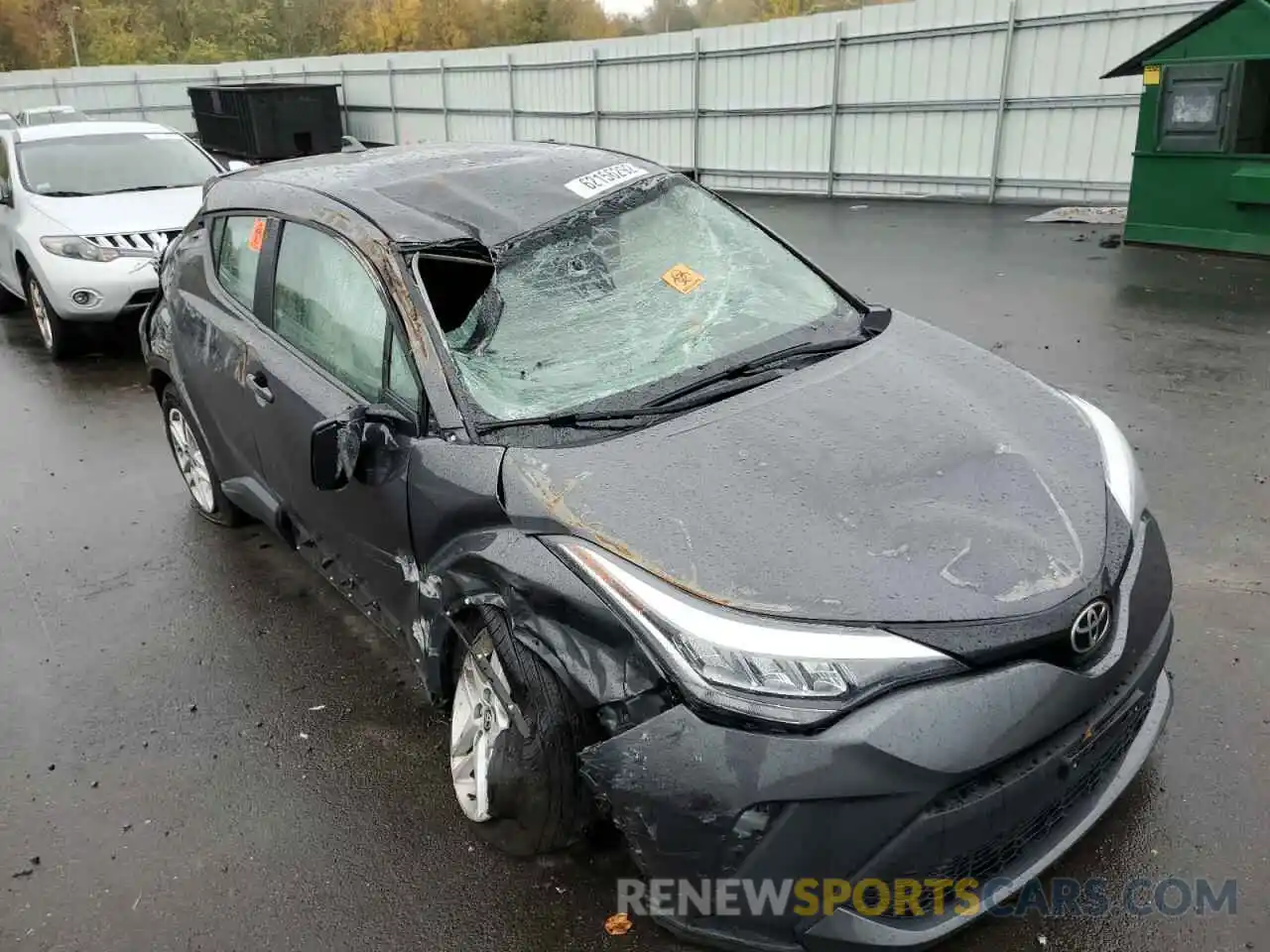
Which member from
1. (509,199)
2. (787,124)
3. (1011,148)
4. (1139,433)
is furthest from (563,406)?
(787,124)

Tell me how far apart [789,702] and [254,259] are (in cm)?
283

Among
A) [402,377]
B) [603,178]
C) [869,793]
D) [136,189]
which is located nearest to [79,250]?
[136,189]

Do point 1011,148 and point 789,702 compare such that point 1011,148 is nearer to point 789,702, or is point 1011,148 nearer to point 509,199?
point 509,199

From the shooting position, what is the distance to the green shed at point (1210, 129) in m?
8.28

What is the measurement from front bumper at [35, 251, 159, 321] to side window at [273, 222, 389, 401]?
4388mm

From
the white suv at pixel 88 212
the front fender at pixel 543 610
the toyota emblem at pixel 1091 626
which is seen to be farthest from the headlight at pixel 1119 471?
the white suv at pixel 88 212

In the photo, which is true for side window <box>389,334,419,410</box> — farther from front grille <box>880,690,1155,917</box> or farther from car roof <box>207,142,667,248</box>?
front grille <box>880,690,1155,917</box>

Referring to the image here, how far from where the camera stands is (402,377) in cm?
287

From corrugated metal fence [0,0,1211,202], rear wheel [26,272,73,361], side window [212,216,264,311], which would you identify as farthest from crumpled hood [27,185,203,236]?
corrugated metal fence [0,0,1211,202]

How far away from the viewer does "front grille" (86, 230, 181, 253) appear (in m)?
7.34

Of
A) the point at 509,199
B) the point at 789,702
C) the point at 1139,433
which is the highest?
the point at 509,199

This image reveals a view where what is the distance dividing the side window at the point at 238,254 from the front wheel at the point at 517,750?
75.7 inches

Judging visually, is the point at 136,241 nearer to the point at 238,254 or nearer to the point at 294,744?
the point at 238,254

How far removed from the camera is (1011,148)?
12711mm
